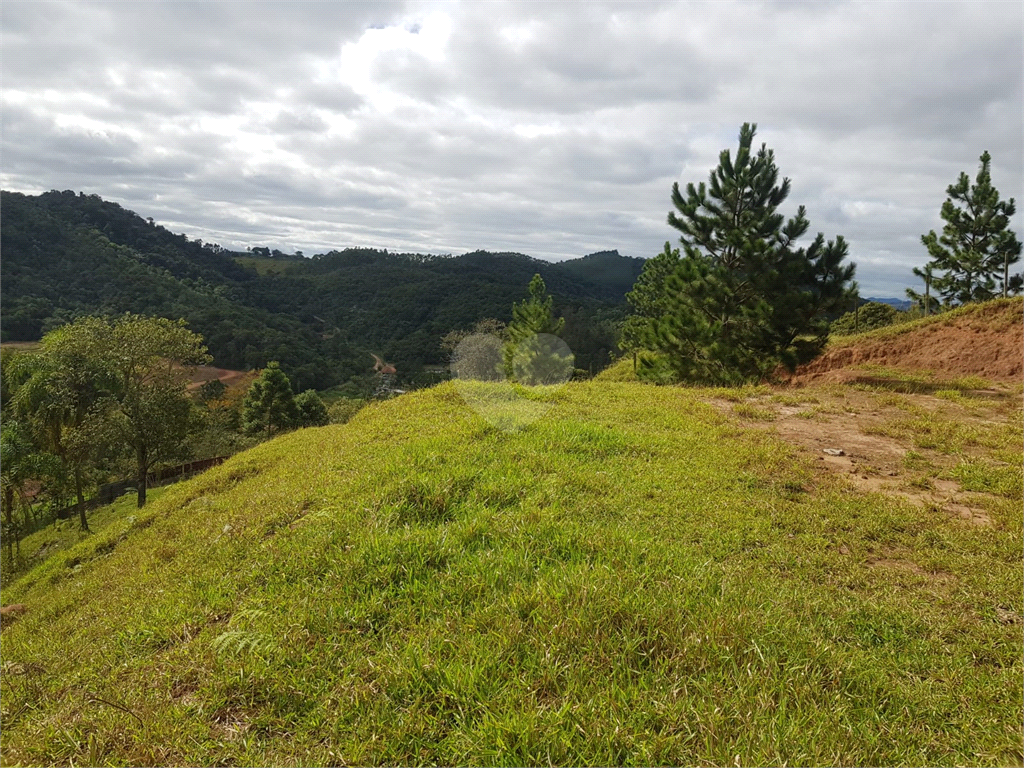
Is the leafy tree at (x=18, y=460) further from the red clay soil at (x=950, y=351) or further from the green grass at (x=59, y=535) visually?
the red clay soil at (x=950, y=351)

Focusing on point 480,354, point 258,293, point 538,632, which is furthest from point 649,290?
point 258,293

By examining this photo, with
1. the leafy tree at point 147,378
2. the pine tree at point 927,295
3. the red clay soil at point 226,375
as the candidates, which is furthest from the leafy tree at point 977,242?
the red clay soil at point 226,375

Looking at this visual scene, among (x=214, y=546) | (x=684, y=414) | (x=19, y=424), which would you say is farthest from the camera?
(x=19, y=424)

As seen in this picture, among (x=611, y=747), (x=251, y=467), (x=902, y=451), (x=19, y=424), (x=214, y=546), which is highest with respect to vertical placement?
(x=902, y=451)

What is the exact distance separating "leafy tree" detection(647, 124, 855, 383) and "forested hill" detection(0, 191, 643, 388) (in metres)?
38.8

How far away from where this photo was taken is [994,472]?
5660 mm

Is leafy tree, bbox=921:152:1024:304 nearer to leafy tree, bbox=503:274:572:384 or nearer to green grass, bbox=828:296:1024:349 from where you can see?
green grass, bbox=828:296:1024:349

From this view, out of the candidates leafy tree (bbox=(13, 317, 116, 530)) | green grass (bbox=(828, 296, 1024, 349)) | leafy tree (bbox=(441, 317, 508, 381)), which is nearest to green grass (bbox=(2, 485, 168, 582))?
→ leafy tree (bbox=(13, 317, 116, 530))

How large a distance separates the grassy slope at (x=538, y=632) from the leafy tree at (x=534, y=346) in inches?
1054

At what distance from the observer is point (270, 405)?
33.3 meters

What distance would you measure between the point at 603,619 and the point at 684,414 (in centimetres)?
651

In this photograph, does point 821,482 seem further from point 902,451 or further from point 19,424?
point 19,424

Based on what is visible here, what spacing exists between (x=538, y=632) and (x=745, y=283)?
13.5m

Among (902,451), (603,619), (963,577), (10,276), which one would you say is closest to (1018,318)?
(902,451)
